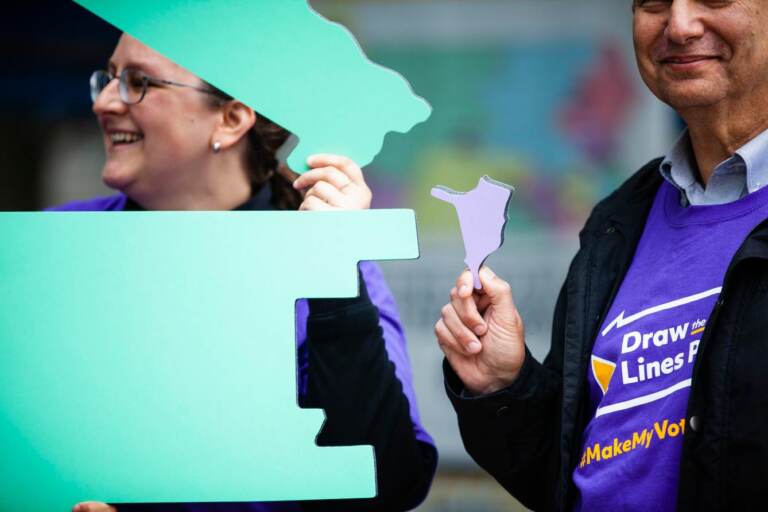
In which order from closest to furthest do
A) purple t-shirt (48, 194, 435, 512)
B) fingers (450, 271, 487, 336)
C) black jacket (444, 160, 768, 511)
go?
black jacket (444, 160, 768, 511) < fingers (450, 271, 487, 336) < purple t-shirt (48, 194, 435, 512)

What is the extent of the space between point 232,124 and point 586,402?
87 cm

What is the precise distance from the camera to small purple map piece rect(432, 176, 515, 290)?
5.27ft

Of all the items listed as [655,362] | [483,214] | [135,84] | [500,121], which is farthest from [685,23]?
[500,121]

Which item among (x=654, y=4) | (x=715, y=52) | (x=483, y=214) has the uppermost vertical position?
(x=654, y=4)

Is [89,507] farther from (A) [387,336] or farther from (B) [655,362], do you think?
(B) [655,362]

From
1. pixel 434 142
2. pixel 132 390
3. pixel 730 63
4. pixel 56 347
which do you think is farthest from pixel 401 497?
pixel 434 142

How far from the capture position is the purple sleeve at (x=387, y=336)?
186cm

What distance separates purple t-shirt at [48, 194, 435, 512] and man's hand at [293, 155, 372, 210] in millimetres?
264

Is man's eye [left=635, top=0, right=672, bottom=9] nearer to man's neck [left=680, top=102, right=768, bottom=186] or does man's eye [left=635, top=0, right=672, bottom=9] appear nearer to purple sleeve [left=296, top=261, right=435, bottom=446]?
man's neck [left=680, top=102, right=768, bottom=186]

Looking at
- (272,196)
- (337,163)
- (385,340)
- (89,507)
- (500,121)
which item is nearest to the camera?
(89,507)

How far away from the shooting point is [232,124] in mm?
1975

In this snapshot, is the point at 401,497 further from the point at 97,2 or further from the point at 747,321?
the point at 97,2

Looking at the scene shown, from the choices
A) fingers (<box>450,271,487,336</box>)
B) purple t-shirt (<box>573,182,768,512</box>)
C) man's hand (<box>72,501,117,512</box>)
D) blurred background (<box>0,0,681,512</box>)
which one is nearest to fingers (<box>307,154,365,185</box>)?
fingers (<box>450,271,487,336</box>)

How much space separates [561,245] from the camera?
500 cm
